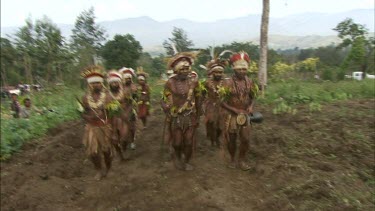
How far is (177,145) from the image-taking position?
6.21 m

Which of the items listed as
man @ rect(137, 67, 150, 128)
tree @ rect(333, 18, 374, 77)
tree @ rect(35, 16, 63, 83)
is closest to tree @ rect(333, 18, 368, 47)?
tree @ rect(333, 18, 374, 77)

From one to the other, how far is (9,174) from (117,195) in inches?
112

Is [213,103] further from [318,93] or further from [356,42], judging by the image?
[356,42]

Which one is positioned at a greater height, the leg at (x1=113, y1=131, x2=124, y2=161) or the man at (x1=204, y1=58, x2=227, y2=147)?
the man at (x1=204, y1=58, x2=227, y2=147)

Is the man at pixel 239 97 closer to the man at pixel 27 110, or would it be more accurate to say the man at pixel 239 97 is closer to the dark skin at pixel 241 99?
the dark skin at pixel 241 99

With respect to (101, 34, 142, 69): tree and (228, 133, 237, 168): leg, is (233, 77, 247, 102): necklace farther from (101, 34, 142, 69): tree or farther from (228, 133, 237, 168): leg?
(101, 34, 142, 69): tree

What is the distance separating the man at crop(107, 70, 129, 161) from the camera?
6466 millimetres

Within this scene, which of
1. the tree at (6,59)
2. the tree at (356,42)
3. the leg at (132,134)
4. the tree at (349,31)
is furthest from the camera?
the tree at (349,31)

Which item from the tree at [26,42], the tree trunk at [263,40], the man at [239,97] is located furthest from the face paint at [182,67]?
the tree at [26,42]

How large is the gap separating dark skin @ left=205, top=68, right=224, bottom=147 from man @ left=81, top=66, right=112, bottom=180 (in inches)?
87.7

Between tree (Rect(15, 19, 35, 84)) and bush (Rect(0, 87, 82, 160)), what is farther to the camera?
tree (Rect(15, 19, 35, 84))

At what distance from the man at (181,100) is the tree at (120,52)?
59.9 ft

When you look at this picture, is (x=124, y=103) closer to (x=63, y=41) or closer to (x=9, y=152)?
(x=9, y=152)

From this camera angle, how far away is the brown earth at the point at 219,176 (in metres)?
5.20
